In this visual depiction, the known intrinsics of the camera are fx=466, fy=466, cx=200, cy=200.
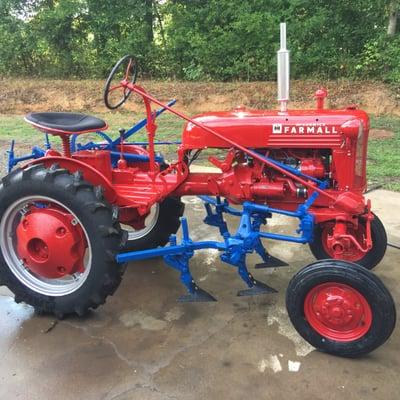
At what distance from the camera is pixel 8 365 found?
8.14 feet

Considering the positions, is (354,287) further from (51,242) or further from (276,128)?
(51,242)

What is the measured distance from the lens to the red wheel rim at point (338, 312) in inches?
94.3

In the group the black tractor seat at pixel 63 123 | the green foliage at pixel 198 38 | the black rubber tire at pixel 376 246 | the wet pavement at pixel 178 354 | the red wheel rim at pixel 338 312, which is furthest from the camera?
the green foliage at pixel 198 38

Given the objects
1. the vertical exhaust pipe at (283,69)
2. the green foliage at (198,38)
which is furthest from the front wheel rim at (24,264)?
the green foliage at (198,38)

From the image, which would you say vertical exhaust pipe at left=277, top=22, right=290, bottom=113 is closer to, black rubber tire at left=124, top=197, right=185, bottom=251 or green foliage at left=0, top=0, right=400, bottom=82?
black rubber tire at left=124, top=197, right=185, bottom=251

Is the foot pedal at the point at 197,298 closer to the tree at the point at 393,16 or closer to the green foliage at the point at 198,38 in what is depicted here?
the green foliage at the point at 198,38

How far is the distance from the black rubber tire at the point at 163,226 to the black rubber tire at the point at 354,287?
1.48 meters

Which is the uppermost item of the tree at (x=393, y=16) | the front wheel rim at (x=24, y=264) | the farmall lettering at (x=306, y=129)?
the tree at (x=393, y=16)

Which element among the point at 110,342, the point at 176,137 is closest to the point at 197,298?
the point at 110,342

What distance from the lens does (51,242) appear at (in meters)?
2.82

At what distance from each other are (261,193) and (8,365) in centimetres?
175

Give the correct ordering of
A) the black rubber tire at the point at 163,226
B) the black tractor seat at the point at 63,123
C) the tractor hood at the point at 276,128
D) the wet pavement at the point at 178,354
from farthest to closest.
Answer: the black rubber tire at the point at 163,226 → the black tractor seat at the point at 63,123 → the tractor hood at the point at 276,128 → the wet pavement at the point at 178,354

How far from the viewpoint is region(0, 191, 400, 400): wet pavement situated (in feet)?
7.39

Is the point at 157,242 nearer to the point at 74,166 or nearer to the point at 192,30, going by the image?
the point at 74,166
